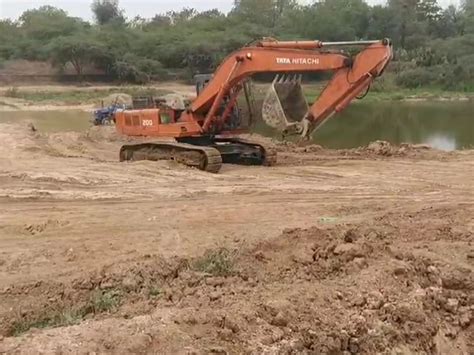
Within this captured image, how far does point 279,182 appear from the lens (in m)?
11.7

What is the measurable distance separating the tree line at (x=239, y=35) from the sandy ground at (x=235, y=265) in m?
42.5

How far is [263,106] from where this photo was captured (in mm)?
13195

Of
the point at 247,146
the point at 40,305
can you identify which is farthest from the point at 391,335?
the point at 247,146

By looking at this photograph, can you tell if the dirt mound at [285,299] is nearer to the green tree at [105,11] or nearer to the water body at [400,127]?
the water body at [400,127]

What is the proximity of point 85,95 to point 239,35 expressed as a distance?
2021 centimetres

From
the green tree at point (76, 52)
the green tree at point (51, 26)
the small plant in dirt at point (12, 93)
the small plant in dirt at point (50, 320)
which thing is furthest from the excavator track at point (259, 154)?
the green tree at point (51, 26)

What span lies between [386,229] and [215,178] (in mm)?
4666

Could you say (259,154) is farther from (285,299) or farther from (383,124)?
(383,124)

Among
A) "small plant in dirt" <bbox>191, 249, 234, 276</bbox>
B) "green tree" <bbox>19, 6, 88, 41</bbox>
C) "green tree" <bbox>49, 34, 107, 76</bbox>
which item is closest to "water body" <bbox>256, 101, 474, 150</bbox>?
"small plant in dirt" <bbox>191, 249, 234, 276</bbox>

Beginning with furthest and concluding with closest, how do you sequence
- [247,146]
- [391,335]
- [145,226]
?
[247,146] → [145,226] → [391,335]

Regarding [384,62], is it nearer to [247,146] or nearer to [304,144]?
[247,146]

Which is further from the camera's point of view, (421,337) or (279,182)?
(279,182)

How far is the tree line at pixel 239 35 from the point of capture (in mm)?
53094

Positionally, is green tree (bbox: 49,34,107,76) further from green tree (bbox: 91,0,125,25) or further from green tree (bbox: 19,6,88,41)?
green tree (bbox: 91,0,125,25)
